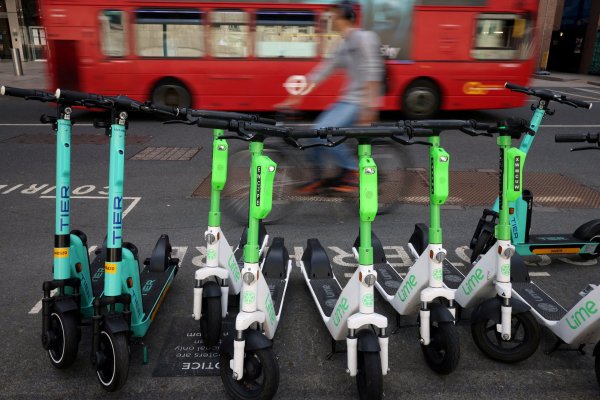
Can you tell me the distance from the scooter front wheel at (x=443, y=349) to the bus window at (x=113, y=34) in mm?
10538

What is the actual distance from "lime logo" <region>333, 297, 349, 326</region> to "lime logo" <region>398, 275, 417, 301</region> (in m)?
0.56

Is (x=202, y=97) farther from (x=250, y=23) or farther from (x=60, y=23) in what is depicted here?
(x=60, y=23)

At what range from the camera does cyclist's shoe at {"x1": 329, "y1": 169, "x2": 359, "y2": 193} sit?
18.4 ft

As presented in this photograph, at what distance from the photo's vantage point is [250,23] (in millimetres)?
11406

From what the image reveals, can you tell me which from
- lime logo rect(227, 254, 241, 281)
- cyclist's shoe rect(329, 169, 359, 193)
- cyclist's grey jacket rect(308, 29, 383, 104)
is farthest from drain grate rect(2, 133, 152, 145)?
lime logo rect(227, 254, 241, 281)

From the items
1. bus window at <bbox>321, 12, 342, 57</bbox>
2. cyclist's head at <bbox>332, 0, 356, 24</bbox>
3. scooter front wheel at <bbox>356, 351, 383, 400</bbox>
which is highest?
cyclist's head at <bbox>332, 0, 356, 24</bbox>

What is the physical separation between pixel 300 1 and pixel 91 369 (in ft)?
32.4

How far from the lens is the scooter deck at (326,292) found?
3.66 metres

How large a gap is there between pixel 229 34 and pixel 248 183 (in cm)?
674

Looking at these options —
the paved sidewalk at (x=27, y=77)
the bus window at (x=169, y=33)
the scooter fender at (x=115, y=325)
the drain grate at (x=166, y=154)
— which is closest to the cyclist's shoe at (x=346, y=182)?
the scooter fender at (x=115, y=325)

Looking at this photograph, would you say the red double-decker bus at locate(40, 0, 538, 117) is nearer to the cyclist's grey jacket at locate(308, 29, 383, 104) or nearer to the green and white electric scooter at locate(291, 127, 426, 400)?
the cyclist's grey jacket at locate(308, 29, 383, 104)

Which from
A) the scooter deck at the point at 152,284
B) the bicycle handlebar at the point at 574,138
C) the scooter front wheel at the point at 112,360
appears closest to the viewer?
the scooter front wheel at the point at 112,360

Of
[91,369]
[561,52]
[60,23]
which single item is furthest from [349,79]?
[561,52]

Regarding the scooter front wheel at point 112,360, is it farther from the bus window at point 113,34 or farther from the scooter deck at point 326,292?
the bus window at point 113,34
